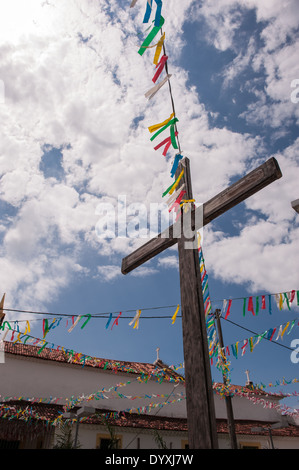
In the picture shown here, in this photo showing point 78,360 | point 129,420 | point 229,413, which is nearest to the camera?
point 229,413

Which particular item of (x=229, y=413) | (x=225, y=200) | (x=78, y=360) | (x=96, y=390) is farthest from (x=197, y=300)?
(x=96, y=390)

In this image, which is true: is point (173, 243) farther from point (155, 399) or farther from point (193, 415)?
point (155, 399)

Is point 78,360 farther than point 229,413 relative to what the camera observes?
Yes

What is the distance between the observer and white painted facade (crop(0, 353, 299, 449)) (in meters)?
13.5

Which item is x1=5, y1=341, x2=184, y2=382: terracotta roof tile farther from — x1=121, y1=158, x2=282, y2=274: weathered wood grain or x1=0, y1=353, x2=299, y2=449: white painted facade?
x1=121, y1=158, x2=282, y2=274: weathered wood grain

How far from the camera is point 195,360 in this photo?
3.09 m

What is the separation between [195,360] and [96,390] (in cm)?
1376

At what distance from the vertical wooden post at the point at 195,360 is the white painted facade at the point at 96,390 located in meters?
11.7

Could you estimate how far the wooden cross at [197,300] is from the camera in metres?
2.87

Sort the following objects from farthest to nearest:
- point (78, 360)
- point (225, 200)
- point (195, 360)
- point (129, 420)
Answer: point (78, 360) → point (129, 420) → point (225, 200) → point (195, 360)

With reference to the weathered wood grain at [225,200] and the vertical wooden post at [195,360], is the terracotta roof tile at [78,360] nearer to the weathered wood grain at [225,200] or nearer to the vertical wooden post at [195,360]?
the weathered wood grain at [225,200]

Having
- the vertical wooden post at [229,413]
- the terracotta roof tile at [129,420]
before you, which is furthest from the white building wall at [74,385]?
the vertical wooden post at [229,413]

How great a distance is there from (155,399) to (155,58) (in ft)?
52.0

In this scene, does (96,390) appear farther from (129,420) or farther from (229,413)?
(229,413)
